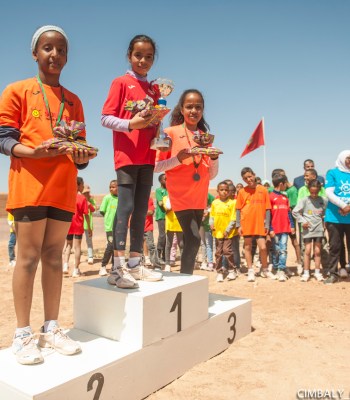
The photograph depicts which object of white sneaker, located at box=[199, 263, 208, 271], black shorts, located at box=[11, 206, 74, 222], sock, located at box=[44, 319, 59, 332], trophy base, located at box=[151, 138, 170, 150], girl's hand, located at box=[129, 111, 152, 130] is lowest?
white sneaker, located at box=[199, 263, 208, 271]

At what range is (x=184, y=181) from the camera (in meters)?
3.40

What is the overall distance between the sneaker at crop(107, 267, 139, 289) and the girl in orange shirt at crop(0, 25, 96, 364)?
524 mm

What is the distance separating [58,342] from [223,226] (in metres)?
4.76

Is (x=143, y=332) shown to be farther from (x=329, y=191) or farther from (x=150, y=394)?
(x=329, y=191)

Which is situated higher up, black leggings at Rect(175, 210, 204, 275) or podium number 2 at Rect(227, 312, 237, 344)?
black leggings at Rect(175, 210, 204, 275)

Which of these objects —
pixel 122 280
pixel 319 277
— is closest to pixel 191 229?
pixel 122 280

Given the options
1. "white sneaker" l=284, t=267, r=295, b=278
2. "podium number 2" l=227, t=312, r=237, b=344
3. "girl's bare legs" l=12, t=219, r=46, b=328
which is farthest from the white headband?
"white sneaker" l=284, t=267, r=295, b=278

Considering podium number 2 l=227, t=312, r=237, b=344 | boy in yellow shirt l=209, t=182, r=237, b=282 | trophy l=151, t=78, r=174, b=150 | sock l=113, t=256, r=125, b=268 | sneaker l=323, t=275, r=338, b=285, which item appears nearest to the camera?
trophy l=151, t=78, r=174, b=150

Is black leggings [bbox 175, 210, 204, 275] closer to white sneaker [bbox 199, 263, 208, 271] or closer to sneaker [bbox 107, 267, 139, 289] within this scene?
sneaker [bbox 107, 267, 139, 289]

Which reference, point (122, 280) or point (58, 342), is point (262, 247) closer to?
point (122, 280)

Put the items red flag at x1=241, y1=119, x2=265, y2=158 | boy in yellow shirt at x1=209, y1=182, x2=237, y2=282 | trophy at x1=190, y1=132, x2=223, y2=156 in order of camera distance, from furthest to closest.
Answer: red flag at x1=241, y1=119, x2=265, y2=158 → boy in yellow shirt at x1=209, y1=182, x2=237, y2=282 → trophy at x1=190, y1=132, x2=223, y2=156

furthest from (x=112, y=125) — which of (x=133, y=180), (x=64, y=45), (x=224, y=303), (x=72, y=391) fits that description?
(x=224, y=303)

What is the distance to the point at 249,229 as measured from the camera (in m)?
6.25

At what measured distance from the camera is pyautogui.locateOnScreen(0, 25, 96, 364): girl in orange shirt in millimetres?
2064
